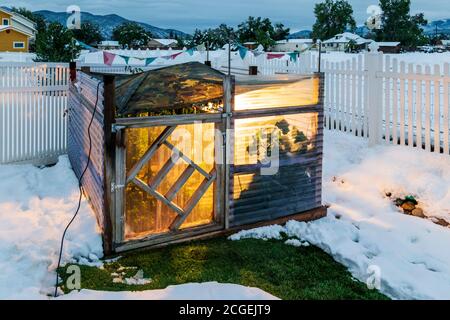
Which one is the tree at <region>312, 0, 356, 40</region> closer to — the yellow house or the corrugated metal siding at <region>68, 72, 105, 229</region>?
the yellow house

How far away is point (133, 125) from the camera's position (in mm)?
5055

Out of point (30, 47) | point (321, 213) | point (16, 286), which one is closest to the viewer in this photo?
point (16, 286)

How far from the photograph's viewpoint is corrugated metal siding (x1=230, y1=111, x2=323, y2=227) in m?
5.83

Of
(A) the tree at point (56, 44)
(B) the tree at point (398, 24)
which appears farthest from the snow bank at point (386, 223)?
(B) the tree at point (398, 24)

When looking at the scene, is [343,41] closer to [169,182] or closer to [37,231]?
[169,182]

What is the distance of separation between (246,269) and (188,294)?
0.95m

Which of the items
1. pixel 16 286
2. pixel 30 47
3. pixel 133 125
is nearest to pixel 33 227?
pixel 16 286

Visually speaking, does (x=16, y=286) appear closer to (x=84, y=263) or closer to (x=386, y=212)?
(x=84, y=263)

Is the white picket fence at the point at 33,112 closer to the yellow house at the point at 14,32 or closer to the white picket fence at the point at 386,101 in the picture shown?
the white picket fence at the point at 386,101

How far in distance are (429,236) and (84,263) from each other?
160 inches

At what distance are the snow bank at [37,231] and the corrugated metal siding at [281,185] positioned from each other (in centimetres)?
178

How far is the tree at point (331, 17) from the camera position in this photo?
81.7 metres

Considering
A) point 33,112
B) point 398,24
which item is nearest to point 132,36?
point 398,24

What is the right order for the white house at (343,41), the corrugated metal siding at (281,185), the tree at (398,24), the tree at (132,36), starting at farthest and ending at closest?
1. the tree at (398,24)
2. the tree at (132,36)
3. the white house at (343,41)
4. the corrugated metal siding at (281,185)
